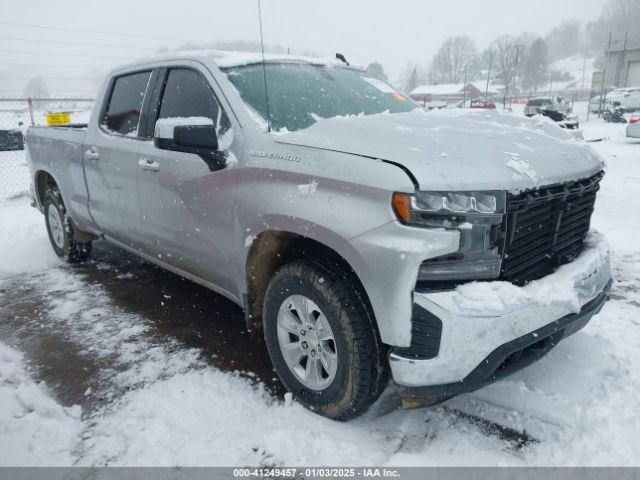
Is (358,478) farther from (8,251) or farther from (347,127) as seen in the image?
(8,251)

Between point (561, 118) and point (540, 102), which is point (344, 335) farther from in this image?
point (540, 102)

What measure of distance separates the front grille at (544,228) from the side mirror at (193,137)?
5.16ft

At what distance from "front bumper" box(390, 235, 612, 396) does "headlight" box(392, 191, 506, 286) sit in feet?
0.25

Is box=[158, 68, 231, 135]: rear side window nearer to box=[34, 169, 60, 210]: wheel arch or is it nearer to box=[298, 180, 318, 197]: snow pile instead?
box=[298, 180, 318, 197]: snow pile

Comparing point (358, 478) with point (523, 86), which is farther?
point (523, 86)

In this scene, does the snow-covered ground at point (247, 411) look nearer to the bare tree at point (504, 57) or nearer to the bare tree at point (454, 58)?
the bare tree at point (504, 57)

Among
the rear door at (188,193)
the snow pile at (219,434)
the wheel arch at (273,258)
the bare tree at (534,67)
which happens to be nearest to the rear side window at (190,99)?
the rear door at (188,193)

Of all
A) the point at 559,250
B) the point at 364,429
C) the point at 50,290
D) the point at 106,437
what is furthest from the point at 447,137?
the point at 50,290

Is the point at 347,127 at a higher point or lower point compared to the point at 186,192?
higher

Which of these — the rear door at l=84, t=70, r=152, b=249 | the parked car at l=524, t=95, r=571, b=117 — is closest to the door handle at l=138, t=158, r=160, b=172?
the rear door at l=84, t=70, r=152, b=249

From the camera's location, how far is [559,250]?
2564 millimetres

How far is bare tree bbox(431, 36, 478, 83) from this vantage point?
72.7 metres

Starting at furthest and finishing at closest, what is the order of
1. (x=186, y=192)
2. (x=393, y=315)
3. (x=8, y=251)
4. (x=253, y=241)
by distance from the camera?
(x=8, y=251) < (x=186, y=192) < (x=253, y=241) < (x=393, y=315)

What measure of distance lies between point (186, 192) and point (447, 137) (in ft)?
5.34
